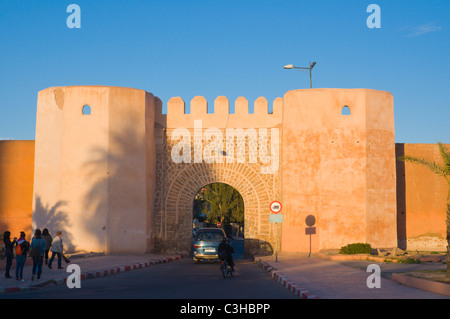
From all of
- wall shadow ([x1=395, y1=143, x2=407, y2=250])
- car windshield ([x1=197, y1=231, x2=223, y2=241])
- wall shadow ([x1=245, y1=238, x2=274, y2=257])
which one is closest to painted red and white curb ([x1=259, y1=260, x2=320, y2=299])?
car windshield ([x1=197, y1=231, x2=223, y2=241])

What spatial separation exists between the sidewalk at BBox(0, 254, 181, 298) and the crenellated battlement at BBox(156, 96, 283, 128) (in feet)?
18.3

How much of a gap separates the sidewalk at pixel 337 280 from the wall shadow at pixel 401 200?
567cm

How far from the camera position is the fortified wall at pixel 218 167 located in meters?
20.9

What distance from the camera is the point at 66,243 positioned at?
2080 cm

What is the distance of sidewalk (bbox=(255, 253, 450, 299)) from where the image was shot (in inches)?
382

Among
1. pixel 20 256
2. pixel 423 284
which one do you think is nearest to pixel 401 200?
pixel 423 284

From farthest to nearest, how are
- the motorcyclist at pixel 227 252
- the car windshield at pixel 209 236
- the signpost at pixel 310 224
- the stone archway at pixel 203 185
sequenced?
1. the stone archway at pixel 203 185
2. the signpost at pixel 310 224
3. the car windshield at pixel 209 236
4. the motorcyclist at pixel 227 252

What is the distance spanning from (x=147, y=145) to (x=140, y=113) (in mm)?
1306

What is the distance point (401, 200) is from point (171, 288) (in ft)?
48.1

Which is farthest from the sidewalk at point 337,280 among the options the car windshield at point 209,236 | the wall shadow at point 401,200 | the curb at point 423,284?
the wall shadow at point 401,200

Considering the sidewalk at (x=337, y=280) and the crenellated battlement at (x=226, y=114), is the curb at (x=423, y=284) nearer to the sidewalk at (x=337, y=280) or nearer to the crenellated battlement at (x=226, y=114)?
the sidewalk at (x=337, y=280)

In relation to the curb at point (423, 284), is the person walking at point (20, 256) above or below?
above
